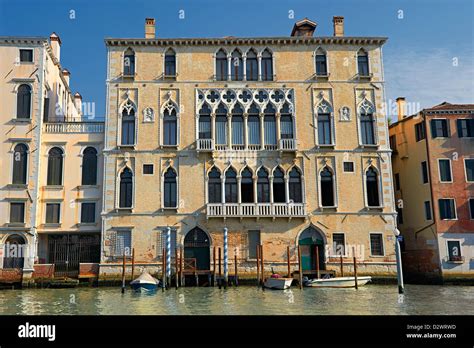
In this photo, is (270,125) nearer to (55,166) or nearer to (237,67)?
(237,67)

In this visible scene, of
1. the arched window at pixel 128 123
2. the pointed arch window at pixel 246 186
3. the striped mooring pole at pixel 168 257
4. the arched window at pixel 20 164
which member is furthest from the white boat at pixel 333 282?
the arched window at pixel 20 164

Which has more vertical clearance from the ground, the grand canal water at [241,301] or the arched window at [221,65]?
the arched window at [221,65]

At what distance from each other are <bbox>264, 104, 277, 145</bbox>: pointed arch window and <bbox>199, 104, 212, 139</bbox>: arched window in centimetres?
264

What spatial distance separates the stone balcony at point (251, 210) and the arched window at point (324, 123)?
368 centimetres

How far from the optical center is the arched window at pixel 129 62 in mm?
23578

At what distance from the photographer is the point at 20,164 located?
22.6 m

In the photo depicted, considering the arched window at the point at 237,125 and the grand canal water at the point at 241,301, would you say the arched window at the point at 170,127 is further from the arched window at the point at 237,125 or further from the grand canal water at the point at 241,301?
the grand canal water at the point at 241,301

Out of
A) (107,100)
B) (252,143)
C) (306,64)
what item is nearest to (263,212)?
(252,143)

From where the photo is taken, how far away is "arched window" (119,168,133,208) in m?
22.5

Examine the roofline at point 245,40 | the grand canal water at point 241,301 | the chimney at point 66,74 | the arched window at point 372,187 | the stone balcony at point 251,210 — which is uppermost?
the chimney at point 66,74

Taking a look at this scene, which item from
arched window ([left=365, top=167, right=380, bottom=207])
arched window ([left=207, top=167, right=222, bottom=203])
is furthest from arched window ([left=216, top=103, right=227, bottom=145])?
arched window ([left=365, top=167, right=380, bottom=207])

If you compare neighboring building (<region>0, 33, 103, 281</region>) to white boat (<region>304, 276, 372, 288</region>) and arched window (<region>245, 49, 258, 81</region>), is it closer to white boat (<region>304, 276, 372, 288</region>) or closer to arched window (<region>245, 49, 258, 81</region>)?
arched window (<region>245, 49, 258, 81</region>)

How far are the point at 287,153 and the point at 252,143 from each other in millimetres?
1691
